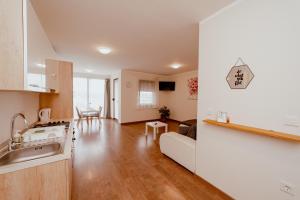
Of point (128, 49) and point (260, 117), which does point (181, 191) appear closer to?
point (260, 117)

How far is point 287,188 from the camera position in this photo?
117 cm

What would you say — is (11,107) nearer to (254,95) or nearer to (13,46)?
(13,46)

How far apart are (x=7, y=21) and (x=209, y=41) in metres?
2.08

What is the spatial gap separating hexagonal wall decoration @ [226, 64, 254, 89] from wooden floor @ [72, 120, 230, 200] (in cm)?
143

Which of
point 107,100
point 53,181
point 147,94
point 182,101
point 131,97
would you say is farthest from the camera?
point 107,100

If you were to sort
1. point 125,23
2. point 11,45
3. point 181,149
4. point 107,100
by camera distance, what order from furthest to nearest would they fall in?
point 107,100 < point 181,149 < point 125,23 < point 11,45

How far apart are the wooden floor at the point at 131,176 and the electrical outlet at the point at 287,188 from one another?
2.21 ft

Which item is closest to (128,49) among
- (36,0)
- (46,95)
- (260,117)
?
(36,0)

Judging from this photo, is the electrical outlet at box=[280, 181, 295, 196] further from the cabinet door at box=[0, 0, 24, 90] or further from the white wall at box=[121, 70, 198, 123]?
the white wall at box=[121, 70, 198, 123]

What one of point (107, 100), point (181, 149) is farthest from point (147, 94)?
point (181, 149)

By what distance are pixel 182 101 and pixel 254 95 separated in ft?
15.6

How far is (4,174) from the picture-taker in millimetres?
933

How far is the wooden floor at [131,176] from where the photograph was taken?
1710 mm

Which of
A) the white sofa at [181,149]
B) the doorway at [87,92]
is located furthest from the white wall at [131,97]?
the white sofa at [181,149]
